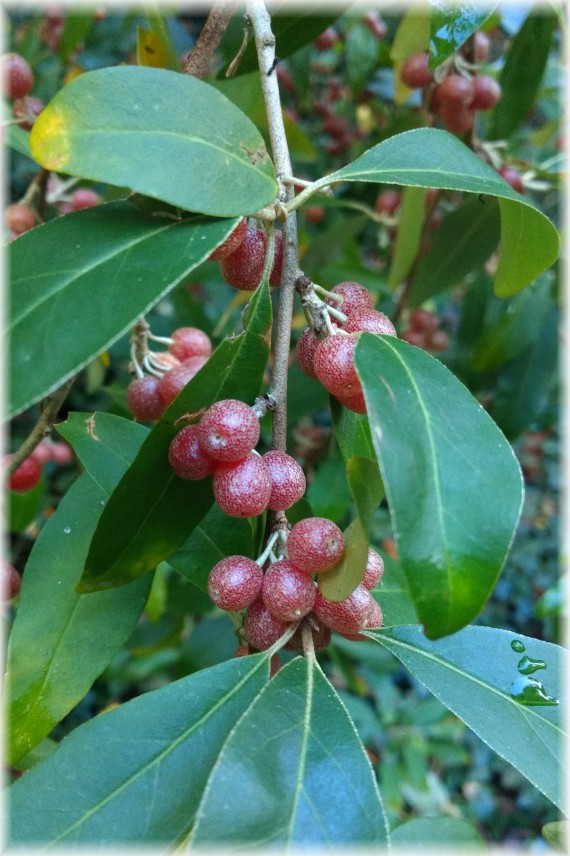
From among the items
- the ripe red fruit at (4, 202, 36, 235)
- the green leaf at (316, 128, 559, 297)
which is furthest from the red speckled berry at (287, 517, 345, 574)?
the ripe red fruit at (4, 202, 36, 235)

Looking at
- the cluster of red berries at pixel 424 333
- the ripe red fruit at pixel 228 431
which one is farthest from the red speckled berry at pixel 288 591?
the cluster of red berries at pixel 424 333

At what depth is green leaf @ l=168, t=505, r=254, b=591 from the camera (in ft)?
2.92

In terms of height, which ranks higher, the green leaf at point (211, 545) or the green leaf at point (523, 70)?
the green leaf at point (523, 70)

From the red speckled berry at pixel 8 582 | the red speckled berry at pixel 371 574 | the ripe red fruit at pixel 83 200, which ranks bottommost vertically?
the red speckled berry at pixel 8 582

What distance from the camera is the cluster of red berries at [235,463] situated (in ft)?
2.27

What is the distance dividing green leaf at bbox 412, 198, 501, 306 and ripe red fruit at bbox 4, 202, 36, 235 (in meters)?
0.79

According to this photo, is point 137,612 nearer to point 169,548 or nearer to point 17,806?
point 169,548

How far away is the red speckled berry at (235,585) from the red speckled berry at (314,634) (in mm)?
69

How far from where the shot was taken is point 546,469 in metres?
4.45

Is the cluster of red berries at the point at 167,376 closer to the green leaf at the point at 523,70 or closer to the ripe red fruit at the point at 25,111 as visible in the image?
the ripe red fruit at the point at 25,111

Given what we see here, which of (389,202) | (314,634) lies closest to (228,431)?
(314,634)

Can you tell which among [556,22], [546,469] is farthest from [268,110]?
[546,469]

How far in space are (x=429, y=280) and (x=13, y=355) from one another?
1.13 meters

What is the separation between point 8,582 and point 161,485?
1.42 ft
